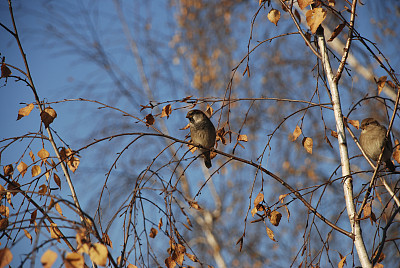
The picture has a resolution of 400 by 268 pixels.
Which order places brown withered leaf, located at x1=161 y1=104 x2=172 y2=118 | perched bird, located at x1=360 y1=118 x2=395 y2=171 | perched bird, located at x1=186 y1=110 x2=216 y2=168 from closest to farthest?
1. brown withered leaf, located at x1=161 y1=104 x2=172 y2=118
2. perched bird, located at x1=360 y1=118 x2=395 y2=171
3. perched bird, located at x1=186 y1=110 x2=216 y2=168

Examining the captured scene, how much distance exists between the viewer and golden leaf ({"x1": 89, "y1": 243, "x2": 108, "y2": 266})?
1129mm

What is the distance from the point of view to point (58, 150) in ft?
5.98

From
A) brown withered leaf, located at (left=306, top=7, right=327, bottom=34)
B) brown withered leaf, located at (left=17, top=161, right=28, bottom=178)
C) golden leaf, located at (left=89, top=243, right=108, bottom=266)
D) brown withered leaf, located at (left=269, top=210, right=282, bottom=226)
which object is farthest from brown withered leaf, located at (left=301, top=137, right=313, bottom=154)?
brown withered leaf, located at (left=17, top=161, right=28, bottom=178)

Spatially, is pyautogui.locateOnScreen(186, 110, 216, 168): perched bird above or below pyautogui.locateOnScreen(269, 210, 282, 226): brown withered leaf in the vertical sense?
above

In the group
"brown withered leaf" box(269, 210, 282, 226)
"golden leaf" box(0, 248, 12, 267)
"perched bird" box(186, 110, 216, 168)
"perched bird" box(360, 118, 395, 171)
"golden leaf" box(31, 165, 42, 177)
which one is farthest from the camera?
"perched bird" box(186, 110, 216, 168)

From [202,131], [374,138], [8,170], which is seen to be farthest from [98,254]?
[374,138]

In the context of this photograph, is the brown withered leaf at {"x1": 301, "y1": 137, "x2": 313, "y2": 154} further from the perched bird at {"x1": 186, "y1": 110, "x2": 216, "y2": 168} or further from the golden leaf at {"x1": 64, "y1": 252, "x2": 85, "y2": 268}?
the perched bird at {"x1": 186, "y1": 110, "x2": 216, "y2": 168}

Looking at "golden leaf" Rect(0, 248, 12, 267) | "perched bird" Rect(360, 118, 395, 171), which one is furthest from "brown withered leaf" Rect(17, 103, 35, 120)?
"perched bird" Rect(360, 118, 395, 171)

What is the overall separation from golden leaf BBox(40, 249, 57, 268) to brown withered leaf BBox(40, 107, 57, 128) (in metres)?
0.79

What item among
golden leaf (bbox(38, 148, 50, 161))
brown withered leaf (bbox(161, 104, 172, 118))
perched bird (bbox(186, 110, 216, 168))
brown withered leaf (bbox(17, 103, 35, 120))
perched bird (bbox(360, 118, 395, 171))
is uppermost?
perched bird (bbox(186, 110, 216, 168))

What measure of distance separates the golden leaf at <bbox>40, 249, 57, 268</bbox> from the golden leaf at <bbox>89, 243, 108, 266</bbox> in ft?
0.34

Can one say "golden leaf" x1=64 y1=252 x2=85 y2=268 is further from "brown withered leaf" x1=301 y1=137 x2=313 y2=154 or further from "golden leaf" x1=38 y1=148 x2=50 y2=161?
"brown withered leaf" x1=301 y1=137 x2=313 y2=154

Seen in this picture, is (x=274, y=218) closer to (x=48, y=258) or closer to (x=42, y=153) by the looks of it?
(x=48, y=258)

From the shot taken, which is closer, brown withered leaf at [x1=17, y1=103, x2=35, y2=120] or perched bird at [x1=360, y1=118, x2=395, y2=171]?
brown withered leaf at [x1=17, y1=103, x2=35, y2=120]
